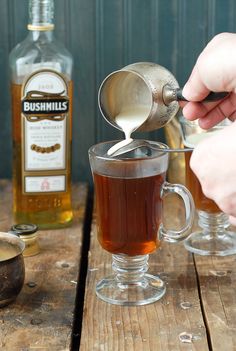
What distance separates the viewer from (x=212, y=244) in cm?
176

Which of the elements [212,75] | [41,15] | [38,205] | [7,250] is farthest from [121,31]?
[7,250]

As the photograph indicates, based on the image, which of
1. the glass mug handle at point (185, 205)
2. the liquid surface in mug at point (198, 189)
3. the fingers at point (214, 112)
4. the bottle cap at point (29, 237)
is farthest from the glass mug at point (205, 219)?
the bottle cap at point (29, 237)

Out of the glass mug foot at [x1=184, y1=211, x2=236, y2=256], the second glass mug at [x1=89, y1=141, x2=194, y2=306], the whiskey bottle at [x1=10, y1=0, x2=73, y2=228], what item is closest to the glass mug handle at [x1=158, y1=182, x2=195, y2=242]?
the second glass mug at [x1=89, y1=141, x2=194, y2=306]

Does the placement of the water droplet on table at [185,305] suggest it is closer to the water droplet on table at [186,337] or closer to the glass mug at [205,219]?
the water droplet on table at [186,337]

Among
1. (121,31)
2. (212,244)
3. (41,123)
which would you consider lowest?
(212,244)

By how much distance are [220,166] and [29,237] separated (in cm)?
56

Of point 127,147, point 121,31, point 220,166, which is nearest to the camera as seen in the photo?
point 220,166

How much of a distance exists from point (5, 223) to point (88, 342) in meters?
0.62

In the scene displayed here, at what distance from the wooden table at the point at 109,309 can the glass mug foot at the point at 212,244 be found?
0.8 inches

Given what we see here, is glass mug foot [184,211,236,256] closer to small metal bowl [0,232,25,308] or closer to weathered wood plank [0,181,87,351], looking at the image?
weathered wood plank [0,181,87,351]

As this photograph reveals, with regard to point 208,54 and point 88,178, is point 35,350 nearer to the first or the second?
point 208,54

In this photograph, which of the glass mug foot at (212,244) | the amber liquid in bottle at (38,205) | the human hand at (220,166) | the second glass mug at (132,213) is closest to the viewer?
the human hand at (220,166)

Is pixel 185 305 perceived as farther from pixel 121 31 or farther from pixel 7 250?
pixel 121 31

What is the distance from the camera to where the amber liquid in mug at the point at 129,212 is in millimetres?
1458
